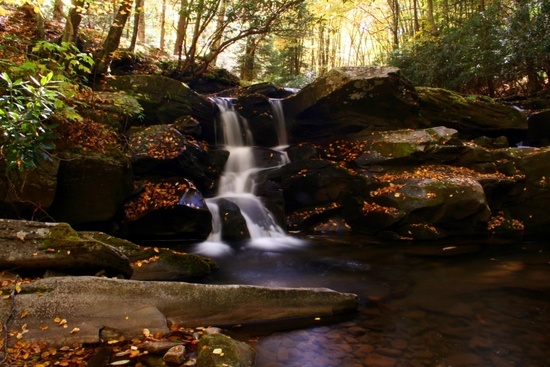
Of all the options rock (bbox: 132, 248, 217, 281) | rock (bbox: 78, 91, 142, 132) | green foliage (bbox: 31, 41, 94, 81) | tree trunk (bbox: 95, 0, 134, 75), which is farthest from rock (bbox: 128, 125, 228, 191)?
rock (bbox: 132, 248, 217, 281)

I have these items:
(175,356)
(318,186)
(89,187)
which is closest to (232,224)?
(318,186)

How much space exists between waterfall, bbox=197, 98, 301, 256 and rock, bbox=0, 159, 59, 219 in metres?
3.04

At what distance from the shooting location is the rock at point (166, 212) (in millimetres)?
7734

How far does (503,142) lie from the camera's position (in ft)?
38.5

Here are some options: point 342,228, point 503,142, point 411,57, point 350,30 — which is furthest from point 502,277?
point 350,30

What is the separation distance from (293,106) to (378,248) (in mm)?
6434

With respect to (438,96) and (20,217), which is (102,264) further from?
(438,96)

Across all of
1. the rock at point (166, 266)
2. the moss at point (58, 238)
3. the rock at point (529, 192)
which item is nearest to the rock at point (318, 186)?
the rock at point (529, 192)

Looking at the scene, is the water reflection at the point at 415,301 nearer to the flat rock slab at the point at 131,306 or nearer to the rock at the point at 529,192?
the flat rock slab at the point at 131,306

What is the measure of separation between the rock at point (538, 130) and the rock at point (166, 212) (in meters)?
11.8

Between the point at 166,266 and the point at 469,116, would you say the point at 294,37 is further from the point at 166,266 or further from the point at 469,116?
the point at 166,266

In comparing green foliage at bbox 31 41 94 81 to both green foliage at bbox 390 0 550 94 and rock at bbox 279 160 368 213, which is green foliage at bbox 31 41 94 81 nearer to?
rock at bbox 279 160 368 213

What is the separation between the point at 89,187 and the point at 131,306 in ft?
13.4

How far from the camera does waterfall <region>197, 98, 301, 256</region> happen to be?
333 inches
